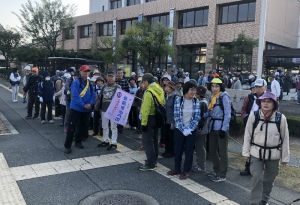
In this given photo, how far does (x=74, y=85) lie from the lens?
6.29 meters

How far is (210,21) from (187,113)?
24.6m

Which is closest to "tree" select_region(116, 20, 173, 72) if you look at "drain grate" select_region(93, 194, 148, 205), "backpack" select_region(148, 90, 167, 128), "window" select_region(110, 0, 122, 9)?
"backpack" select_region(148, 90, 167, 128)

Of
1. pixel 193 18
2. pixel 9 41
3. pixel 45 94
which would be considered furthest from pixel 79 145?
pixel 9 41

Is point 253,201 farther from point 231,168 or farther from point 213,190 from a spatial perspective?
point 231,168

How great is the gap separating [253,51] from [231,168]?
20125 millimetres

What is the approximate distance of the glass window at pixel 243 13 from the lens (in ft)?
83.4

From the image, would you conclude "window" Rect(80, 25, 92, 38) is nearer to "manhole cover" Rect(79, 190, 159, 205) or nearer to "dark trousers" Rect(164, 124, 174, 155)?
"dark trousers" Rect(164, 124, 174, 155)

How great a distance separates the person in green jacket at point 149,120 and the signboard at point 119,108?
3.60ft

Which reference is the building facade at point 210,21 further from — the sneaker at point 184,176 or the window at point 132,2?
the sneaker at point 184,176

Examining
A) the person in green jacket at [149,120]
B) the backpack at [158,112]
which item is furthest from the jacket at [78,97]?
the backpack at [158,112]

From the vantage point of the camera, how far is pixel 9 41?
37.6 m

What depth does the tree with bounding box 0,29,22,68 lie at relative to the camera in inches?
1455

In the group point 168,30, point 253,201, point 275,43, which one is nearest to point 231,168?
point 253,201

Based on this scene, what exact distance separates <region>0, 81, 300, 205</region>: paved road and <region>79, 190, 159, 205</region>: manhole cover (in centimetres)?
11
